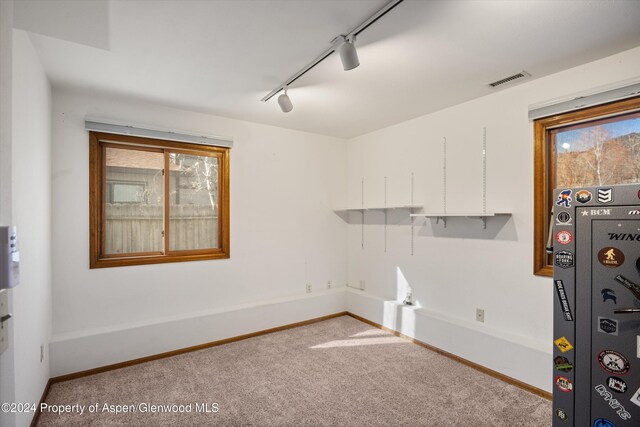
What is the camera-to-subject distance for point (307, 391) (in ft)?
8.91

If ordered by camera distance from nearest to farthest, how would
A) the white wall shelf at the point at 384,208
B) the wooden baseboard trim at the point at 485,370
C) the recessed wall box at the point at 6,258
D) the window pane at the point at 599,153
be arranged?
1. the recessed wall box at the point at 6,258
2. the window pane at the point at 599,153
3. the wooden baseboard trim at the point at 485,370
4. the white wall shelf at the point at 384,208

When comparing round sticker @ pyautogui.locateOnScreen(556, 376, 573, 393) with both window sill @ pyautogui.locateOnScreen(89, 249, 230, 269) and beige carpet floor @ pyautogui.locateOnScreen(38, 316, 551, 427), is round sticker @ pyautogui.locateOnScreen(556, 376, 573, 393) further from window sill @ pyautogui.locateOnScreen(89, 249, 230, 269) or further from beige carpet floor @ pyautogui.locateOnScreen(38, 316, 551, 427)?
window sill @ pyautogui.locateOnScreen(89, 249, 230, 269)

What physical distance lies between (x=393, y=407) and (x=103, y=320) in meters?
2.76

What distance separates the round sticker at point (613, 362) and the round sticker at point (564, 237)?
57 cm

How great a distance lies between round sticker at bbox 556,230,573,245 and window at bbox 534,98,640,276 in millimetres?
1046

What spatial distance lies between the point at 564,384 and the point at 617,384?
25 centimetres

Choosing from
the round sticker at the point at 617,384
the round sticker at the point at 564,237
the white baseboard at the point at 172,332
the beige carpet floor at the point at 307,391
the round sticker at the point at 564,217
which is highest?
the round sticker at the point at 564,217

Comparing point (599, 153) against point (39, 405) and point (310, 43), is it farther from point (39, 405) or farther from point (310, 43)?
point (39, 405)

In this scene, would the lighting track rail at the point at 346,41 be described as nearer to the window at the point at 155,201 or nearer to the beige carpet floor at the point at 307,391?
the window at the point at 155,201

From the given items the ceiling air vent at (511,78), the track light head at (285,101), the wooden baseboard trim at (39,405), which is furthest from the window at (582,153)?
the wooden baseboard trim at (39,405)

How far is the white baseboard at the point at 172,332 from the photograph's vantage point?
295 centimetres

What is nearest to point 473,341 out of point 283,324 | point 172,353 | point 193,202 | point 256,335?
point 283,324

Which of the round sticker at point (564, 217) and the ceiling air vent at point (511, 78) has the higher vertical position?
the ceiling air vent at point (511, 78)

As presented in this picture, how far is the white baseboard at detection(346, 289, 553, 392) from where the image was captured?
8.77ft
